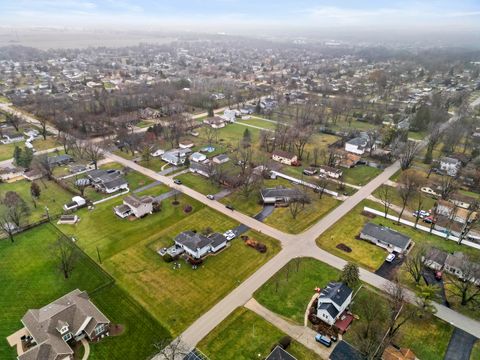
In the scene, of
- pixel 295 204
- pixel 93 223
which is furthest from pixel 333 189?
pixel 93 223

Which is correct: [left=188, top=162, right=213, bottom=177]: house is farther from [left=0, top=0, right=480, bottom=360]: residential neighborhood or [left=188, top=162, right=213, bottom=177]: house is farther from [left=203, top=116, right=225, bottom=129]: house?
[left=203, top=116, right=225, bottom=129]: house

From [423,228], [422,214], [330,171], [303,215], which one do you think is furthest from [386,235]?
[330,171]

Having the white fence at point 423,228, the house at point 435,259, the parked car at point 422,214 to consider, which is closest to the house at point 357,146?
the parked car at point 422,214

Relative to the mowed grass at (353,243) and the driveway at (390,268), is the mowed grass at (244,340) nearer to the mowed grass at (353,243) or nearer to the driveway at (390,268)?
the driveway at (390,268)

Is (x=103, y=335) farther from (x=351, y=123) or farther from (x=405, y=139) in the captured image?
(x=351, y=123)

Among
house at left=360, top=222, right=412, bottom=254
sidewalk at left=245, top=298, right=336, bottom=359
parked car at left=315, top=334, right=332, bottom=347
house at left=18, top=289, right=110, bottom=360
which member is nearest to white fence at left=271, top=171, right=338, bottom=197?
house at left=360, top=222, right=412, bottom=254
